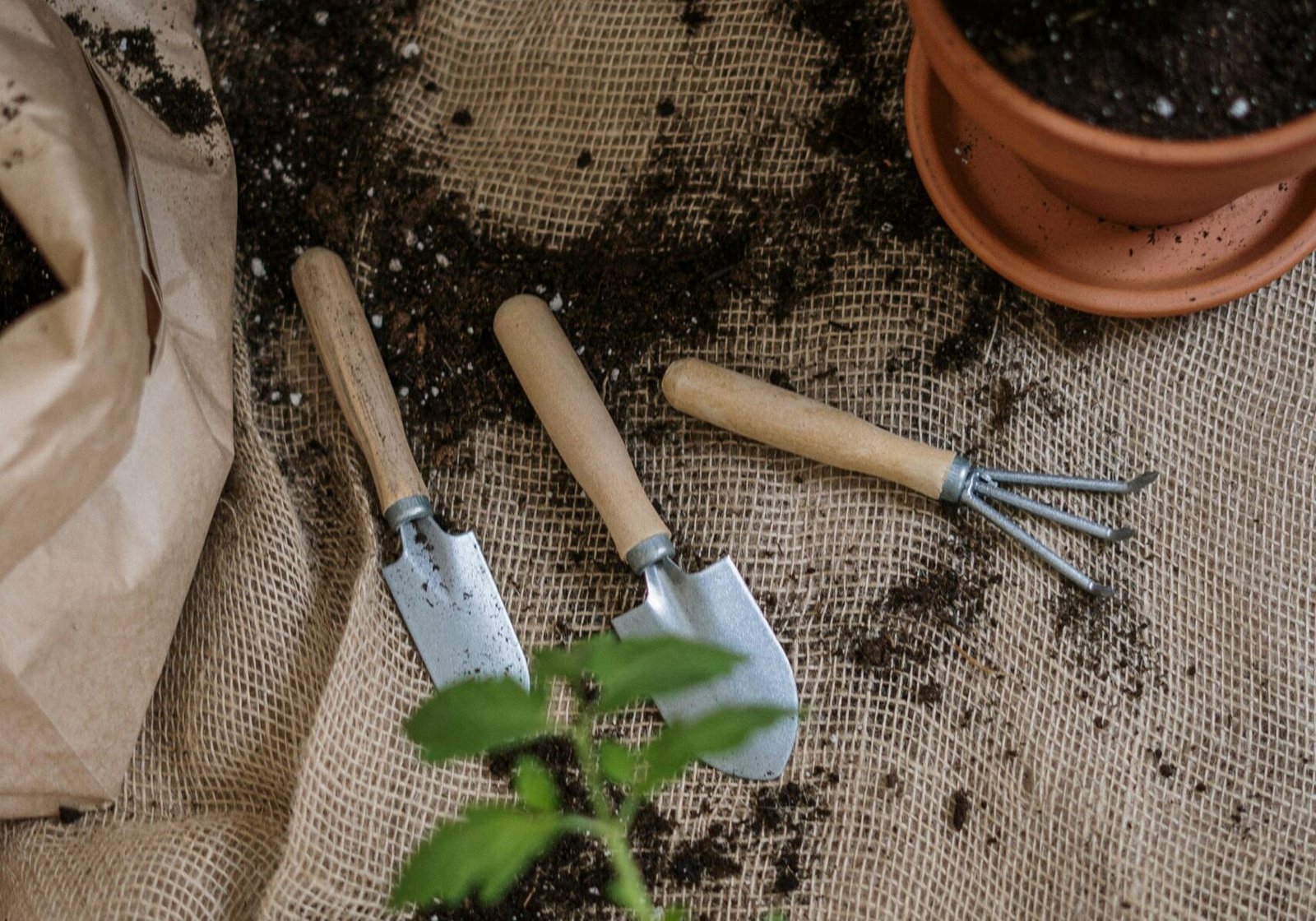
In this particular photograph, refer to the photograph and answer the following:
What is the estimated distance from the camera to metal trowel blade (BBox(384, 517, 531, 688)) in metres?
0.95

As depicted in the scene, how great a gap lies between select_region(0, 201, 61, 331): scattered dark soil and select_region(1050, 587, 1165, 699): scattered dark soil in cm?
80

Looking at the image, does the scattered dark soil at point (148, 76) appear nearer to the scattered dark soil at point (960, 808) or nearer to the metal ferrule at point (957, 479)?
the metal ferrule at point (957, 479)

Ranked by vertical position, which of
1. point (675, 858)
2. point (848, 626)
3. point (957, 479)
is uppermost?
point (957, 479)

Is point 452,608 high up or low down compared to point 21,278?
down

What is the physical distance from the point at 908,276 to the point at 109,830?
0.80 meters

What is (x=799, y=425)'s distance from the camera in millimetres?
929

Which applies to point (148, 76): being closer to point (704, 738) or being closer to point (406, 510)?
point (406, 510)

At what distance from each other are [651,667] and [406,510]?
0.60 m

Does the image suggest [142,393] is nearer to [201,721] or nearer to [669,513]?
[201,721]

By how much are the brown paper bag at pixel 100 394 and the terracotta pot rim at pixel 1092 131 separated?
0.55 metres

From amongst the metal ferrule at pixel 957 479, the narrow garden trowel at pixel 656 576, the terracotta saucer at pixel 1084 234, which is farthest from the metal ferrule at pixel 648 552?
the terracotta saucer at pixel 1084 234

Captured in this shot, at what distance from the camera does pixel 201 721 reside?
37.6 inches

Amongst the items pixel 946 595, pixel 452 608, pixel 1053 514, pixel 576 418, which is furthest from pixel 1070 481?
pixel 452 608

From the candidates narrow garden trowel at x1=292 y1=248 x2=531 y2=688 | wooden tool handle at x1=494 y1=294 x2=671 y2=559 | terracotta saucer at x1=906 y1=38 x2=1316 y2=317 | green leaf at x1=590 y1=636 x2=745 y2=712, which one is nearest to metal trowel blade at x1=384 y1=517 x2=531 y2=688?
narrow garden trowel at x1=292 y1=248 x2=531 y2=688
